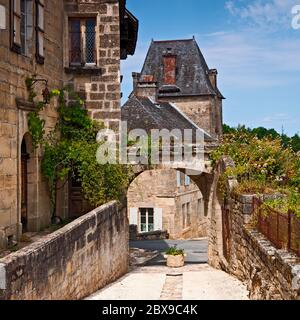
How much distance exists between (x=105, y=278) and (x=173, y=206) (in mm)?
18508

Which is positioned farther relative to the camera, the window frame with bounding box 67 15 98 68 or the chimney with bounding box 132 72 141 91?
the chimney with bounding box 132 72 141 91

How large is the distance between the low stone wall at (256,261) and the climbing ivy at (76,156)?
2690 mm

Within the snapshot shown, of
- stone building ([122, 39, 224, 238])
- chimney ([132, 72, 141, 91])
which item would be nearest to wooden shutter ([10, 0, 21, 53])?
stone building ([122, 39, 224, 238])

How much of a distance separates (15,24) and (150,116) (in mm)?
19003

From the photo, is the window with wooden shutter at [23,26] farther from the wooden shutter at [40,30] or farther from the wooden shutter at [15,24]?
the wooden shutter at [40,30]

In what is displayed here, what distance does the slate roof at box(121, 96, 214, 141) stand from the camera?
27969mm

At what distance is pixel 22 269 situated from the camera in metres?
5.57

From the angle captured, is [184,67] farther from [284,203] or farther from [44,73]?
[284,203]

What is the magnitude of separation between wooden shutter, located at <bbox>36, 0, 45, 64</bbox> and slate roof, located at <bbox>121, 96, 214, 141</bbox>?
1587 centimetres

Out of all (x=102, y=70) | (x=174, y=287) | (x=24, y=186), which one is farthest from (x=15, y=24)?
(x=174, y=287)

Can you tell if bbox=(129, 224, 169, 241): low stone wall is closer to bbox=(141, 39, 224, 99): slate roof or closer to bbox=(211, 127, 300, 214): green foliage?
bbox=(141, 39, 224, 99): slate roof

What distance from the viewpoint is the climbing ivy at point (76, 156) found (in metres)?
11.7
